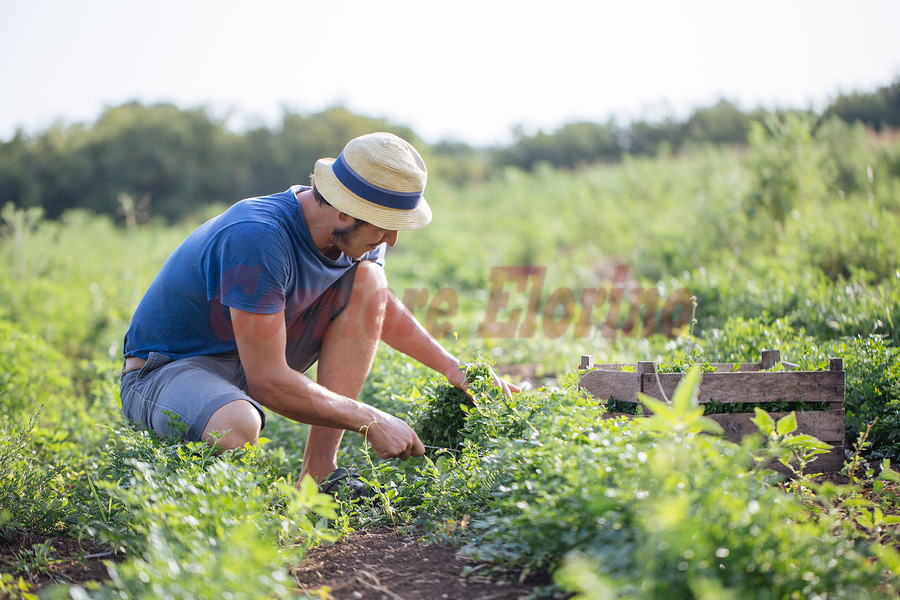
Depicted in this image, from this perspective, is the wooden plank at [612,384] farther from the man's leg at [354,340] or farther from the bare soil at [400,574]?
the man's leg at [354,340]

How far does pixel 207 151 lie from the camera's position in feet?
86.0

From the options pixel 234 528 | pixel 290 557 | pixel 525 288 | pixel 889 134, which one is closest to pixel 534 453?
pixel 290 557

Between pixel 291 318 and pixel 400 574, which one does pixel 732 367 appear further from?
pixel 291 318

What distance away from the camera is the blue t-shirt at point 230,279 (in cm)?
221

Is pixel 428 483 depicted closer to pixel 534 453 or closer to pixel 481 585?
pixel 481 585

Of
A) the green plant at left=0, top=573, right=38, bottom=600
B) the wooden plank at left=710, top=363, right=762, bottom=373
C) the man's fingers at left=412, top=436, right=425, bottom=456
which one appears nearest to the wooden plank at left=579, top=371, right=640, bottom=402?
the wooden plank at left=710, top=363, right=762, bottom=373

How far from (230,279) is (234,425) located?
54cm

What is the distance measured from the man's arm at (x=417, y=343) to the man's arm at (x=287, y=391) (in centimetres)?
41

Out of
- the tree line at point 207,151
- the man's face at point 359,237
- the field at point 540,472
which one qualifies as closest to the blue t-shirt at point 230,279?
the man's face at point 359,237

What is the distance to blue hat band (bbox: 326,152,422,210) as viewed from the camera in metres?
2.37

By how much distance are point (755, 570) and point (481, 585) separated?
727mm

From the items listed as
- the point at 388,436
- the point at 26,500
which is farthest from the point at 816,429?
the point at 26,500

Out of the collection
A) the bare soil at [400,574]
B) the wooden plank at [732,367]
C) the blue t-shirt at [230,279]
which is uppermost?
the blue t-shirt at [230,279]

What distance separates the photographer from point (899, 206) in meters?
6.21
